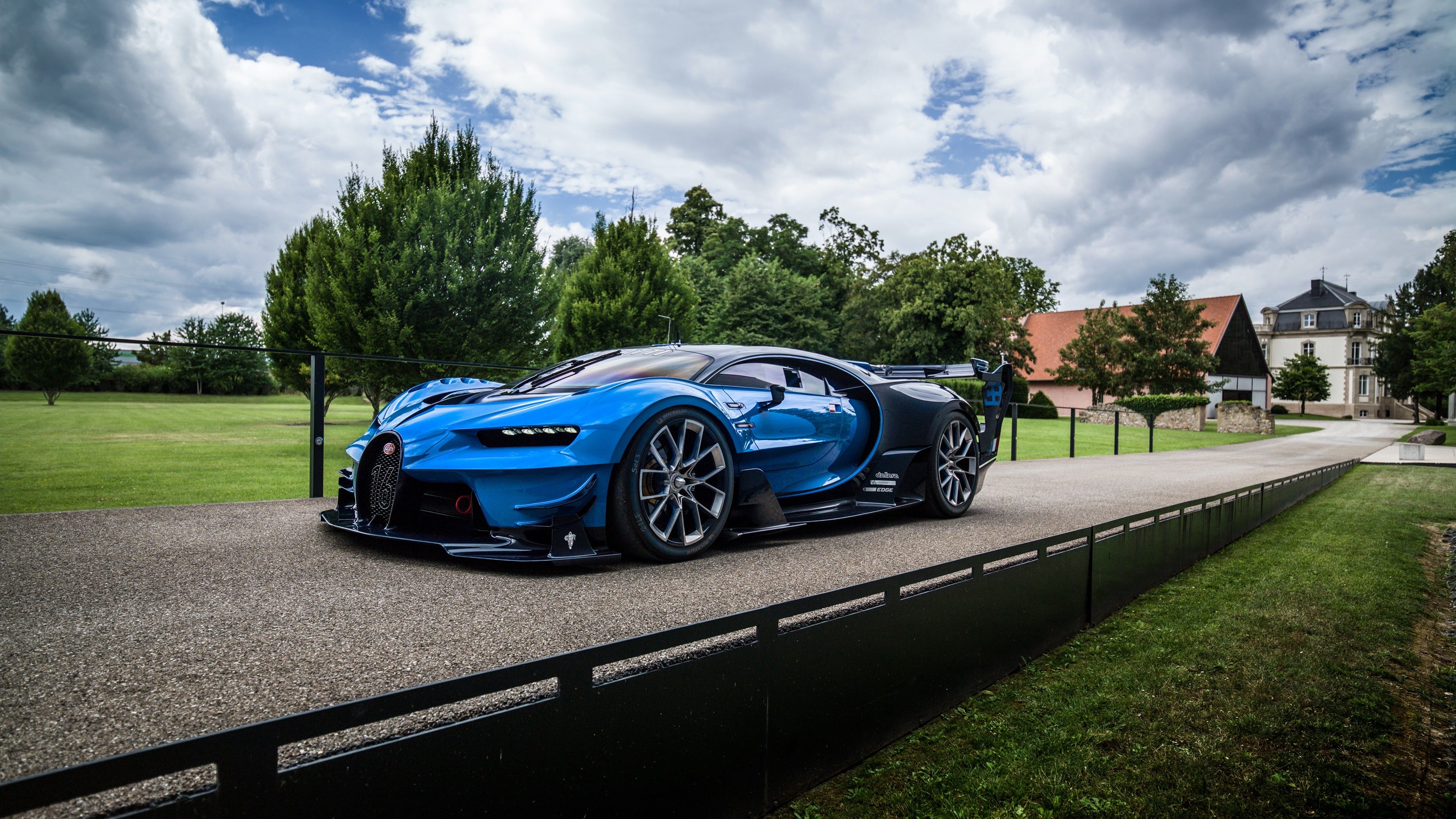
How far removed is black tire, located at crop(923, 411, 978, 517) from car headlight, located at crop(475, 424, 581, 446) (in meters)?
2.82

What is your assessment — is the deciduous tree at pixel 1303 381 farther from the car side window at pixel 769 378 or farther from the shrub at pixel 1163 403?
the car side window at pixel 769 378

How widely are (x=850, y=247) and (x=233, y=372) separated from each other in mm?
40389

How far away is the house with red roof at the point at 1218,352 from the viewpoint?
169ft

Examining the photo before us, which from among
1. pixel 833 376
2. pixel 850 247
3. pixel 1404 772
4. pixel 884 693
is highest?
pixel 850 247

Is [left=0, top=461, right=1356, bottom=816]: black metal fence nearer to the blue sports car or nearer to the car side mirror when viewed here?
the blue sports car

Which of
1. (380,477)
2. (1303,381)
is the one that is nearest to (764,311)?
(380,477)

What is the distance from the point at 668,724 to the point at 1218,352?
60.4m

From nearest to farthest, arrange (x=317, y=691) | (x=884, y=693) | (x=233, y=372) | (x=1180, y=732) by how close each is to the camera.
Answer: (x=317, y=691)
(x=884, y=693)
(x=1180, y=732)
(x=233, y=372)

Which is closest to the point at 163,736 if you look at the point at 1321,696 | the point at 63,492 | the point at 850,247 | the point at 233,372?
the point at 1321,696

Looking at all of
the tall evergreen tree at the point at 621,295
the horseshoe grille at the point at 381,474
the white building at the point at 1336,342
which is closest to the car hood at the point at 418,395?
the horseshoe grille at the point at 381,474

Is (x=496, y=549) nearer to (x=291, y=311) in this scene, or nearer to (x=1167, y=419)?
(x=291, y=311)

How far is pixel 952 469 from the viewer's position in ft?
17.9

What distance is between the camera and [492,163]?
1844 centimetres

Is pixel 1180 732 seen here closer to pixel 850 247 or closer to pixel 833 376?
pixel 833 376
